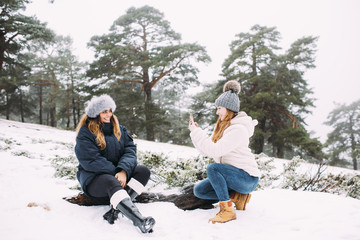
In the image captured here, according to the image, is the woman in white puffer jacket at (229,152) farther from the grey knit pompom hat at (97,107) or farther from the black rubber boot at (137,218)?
the grey knit pompom hat at (97,107)

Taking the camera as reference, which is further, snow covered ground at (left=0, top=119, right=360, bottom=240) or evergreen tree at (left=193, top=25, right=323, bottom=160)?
evergreen tree at (left=193, top=25, right=323, bottom=160)

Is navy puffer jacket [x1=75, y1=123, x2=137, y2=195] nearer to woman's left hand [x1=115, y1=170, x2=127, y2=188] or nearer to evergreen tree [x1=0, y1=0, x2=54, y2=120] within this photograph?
woman's left hand [x1=115, y1=170, x2=127, y2=188]

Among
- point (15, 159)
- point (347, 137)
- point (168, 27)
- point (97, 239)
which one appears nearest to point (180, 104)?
point (168, 27)

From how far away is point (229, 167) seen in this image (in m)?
2.49


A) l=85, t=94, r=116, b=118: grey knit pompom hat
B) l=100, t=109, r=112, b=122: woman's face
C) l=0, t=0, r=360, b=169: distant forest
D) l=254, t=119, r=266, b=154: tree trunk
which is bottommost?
l=254, t=119, r=266, b=154: tree trunk

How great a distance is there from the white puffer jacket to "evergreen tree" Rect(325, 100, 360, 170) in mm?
23626

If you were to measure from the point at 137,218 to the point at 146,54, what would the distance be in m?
13.7

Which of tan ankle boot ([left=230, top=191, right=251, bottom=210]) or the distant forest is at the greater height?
the distant forest

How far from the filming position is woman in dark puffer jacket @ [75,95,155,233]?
2.27 m

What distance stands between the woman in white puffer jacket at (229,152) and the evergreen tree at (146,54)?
11082mm

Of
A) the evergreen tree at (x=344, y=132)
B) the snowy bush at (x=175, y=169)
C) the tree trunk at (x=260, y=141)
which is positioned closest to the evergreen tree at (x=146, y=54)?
the tree trunk at (x=260, y=141)

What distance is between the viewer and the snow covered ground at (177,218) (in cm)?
209

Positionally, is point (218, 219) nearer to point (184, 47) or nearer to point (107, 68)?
point (184, 47)

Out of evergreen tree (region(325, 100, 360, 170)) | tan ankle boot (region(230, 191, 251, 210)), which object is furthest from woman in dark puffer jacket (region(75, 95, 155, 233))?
evergreen tree (region(325, 100, 360, 170))
